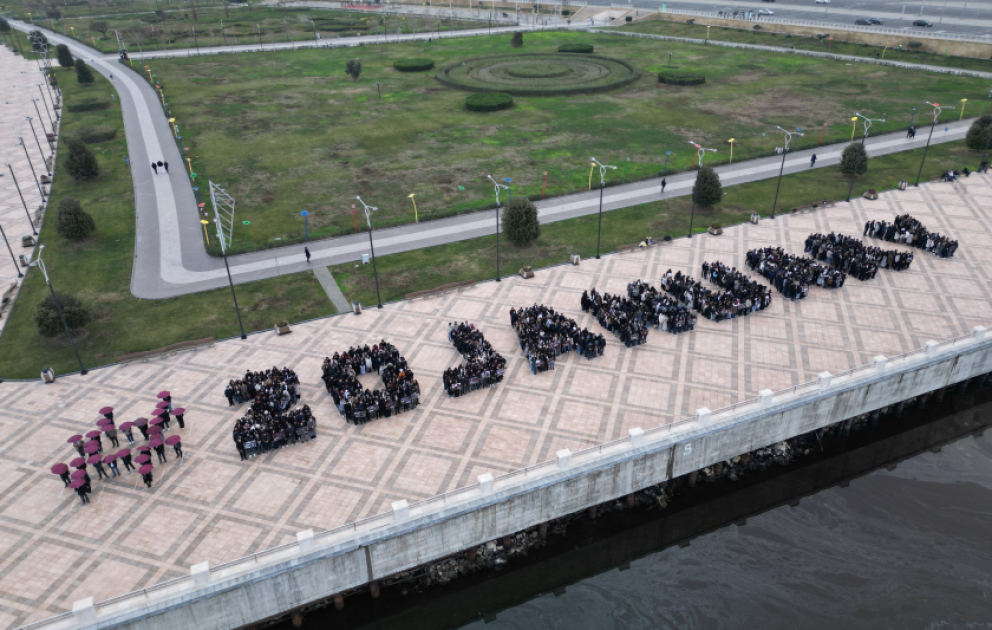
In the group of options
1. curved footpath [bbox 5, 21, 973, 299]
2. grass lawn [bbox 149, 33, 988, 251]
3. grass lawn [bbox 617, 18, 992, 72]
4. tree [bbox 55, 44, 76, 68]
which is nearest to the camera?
curved footpath [bbox 5, 21, 973, 299]

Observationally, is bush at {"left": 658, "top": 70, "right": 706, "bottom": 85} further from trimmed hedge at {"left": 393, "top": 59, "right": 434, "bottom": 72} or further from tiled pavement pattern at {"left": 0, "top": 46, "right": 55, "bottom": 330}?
tiled pavement pattern at {"left": 0, "top": 46, "right": 55, "bottom": 330}

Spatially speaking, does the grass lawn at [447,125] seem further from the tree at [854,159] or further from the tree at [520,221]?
the tree at [854,159]

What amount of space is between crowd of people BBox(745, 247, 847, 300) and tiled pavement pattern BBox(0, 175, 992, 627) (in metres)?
0.68

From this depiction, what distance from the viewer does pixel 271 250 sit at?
4291 centimetres

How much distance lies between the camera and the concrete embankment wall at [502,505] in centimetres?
1905

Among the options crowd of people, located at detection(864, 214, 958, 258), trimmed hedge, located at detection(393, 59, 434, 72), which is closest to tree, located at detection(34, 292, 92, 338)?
crowd of people, located at detection(864, 214, 958, 258)

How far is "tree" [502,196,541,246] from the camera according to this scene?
41156mm

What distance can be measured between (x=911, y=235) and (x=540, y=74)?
2100 inches

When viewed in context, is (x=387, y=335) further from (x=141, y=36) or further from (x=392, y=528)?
(x=141, y=36)

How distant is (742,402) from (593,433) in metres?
6.00

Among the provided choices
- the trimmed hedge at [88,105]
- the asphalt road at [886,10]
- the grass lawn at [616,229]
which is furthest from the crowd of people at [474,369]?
the asphalt road at [886,10]

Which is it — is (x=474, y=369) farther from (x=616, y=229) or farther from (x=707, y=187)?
(x=707, y=187)

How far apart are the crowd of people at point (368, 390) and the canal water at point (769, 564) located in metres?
6.60

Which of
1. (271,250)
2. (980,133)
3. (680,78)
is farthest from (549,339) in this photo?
(680,78)
